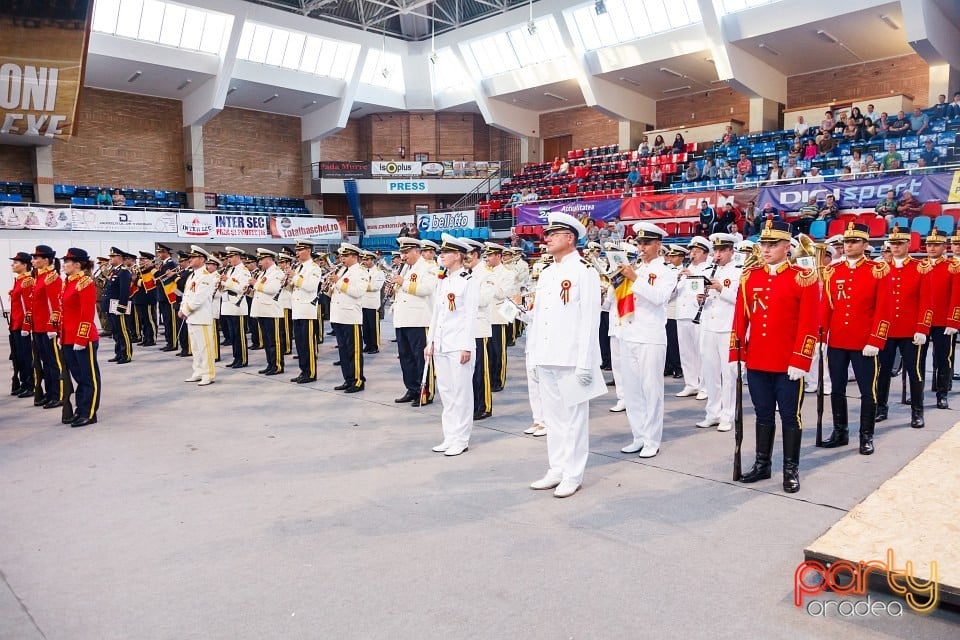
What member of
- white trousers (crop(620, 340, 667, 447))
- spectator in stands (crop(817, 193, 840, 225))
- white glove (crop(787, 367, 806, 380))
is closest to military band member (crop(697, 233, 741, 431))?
white trousers (crop(620, 340, 667, 447))

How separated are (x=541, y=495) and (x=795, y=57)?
74.0ft

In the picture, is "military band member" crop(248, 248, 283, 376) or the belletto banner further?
the belletto banner

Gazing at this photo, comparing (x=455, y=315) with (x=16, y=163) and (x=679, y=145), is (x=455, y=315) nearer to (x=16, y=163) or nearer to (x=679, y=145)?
(x=679, y=145)

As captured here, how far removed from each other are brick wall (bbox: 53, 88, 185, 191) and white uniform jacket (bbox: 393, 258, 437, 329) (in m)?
23.8

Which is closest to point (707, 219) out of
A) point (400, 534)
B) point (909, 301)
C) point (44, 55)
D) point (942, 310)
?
point (942, 310)

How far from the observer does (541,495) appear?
15.6 feet

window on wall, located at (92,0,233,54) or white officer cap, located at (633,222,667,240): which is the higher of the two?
window on wall, located at (92,0,233,54)

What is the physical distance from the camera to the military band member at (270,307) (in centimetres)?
1002

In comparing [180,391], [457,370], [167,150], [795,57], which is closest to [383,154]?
[167,150]

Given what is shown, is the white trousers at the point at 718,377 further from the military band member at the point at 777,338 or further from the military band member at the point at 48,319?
the military band member at the point at 48,319

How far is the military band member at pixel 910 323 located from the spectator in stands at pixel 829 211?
963cm

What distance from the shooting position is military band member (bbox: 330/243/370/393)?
28.9ft

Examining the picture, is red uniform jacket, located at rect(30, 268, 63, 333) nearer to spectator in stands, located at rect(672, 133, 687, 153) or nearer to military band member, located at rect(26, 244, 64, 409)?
military band member, located at rect(26, 244, 64, 409)

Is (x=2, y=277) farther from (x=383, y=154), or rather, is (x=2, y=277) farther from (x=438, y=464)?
(x=438, y=464)
